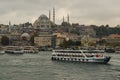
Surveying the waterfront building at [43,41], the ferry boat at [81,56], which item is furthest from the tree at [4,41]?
the ferry boat at [81,56]

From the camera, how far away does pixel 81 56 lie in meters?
41.4

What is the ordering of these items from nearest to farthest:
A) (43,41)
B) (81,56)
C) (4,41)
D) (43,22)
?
(81,56) → (4,41) → (43,41) → (43,22)

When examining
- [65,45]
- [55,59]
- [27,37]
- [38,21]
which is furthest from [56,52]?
[38,21]

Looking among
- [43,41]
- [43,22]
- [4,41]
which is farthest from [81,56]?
[43,22]

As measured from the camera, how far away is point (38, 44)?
101 metres

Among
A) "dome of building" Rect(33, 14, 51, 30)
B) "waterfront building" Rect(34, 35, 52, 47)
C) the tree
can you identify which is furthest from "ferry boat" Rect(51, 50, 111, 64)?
"dome of building" Rect(33, 14, 51, 30)

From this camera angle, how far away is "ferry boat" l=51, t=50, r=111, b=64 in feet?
130

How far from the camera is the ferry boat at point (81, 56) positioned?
3966cm

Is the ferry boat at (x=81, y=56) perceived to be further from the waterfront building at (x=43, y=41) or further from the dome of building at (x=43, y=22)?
the dome of building at (x=43, y=22)

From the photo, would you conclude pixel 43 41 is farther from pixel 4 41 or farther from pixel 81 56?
pixel 81 56

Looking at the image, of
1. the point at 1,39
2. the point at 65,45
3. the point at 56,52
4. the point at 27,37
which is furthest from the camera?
the point at 27,37

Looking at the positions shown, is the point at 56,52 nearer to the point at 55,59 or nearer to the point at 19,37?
the point at 55,59

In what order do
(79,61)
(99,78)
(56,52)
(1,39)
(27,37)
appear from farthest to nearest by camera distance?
(27,37) < (1,39) < (56,52) < (79,61) < (99,78)

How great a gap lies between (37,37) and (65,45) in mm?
15204
